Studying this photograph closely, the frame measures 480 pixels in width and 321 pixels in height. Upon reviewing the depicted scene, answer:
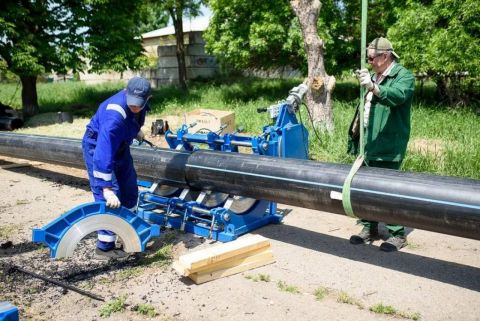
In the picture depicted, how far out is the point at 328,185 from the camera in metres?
4.02

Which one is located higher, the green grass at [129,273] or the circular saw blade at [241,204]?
the circular saw blade at [241,204]

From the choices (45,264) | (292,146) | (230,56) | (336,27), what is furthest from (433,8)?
(45,264)

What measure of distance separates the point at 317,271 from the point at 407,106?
161 cm

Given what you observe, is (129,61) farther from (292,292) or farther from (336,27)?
(292,292)

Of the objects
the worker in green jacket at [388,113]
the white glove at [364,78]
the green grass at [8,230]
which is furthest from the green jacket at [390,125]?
the green grass at [8,230]

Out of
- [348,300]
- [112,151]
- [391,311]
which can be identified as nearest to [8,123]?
[112,151]

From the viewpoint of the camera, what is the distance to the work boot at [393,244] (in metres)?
4.42

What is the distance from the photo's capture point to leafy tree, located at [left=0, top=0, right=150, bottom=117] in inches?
515

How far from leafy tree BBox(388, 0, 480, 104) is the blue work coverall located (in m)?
8.19

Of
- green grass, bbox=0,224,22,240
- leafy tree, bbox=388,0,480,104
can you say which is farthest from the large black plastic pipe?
leafy tree, bbox=388,0,480,104

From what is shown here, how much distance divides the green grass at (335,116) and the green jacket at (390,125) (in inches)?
82.7

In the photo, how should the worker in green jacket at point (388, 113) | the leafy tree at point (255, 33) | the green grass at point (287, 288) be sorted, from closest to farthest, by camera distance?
the green grass at point (287, 288) < the worker in green jacket at point (388, 113) < the leafy tree at point (255, 33)

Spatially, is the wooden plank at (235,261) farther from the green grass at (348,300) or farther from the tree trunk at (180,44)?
the tree trunk at (180,44)

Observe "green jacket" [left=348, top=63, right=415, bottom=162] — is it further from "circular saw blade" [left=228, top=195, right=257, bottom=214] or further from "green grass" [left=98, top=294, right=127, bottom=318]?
"green grass" [left=98, top=294, right=127, bottom=318]
